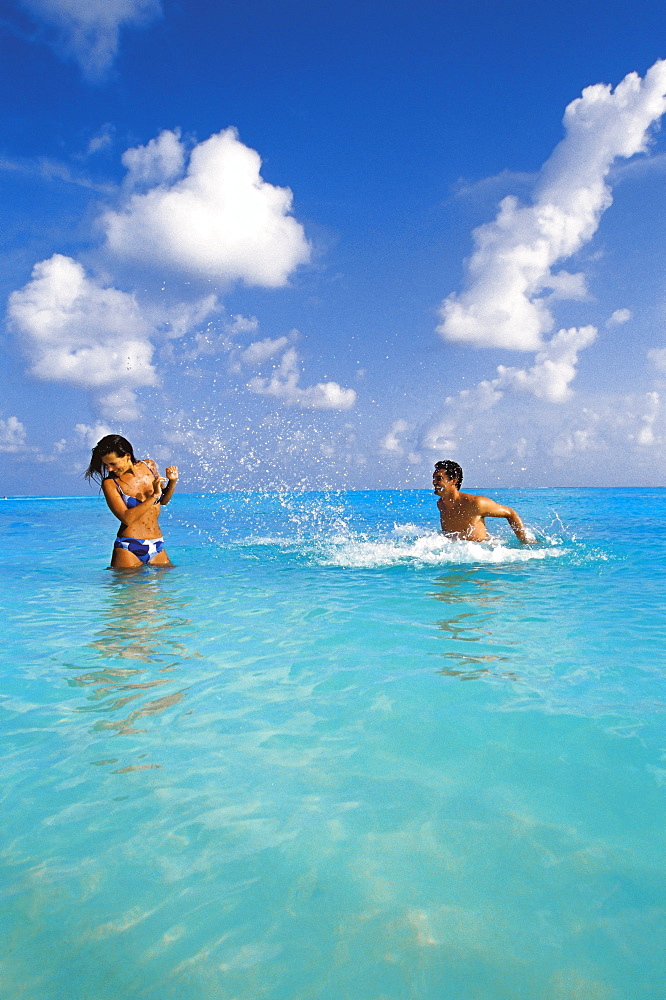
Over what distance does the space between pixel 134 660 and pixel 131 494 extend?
453 cm

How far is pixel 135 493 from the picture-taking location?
9.12m

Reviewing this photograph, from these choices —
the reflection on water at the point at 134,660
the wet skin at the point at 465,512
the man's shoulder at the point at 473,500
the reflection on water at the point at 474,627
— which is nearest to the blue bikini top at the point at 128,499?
the reflection on water at the point at 134,660

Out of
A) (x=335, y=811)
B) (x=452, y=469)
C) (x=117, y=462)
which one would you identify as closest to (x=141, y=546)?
(x=117, y=462)

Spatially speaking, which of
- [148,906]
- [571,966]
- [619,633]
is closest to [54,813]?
[148,906]

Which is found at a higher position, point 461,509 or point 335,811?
point 461,509

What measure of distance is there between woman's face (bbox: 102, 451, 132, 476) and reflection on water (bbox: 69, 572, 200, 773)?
6.36 ft

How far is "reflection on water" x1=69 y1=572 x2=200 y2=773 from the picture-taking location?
3895mm

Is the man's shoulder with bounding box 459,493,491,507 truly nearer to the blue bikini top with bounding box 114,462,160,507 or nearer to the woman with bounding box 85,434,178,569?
the woman with bounding box 85,434,178,569

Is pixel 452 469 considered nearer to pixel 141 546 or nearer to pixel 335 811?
pixel 141 546

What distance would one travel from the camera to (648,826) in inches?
104

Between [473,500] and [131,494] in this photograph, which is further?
[473,500]

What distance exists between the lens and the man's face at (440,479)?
36.2 ft

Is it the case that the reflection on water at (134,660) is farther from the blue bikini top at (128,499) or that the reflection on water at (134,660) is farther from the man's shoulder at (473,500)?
the man's shoulder at (473,500)

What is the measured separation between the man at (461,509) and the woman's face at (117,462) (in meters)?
5.63
